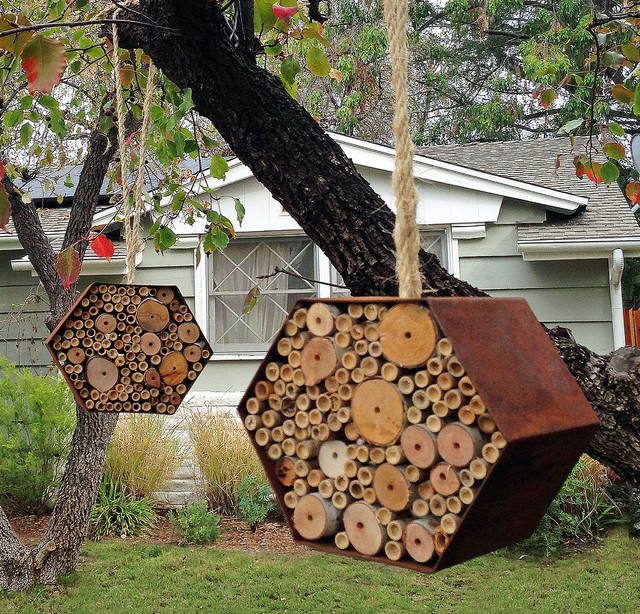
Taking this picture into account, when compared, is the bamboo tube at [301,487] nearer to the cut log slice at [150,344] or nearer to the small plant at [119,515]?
the cut log slice at [150,344]

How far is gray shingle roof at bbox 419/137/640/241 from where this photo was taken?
595 cm

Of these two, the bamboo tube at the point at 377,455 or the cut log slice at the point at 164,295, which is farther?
the cut log slice at the point at 164,295

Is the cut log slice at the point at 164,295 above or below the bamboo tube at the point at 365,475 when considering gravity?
above

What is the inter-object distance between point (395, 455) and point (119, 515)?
5048 millimetres

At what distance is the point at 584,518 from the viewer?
5.27m

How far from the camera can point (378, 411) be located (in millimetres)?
1181

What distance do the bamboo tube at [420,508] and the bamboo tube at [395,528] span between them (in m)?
0.03

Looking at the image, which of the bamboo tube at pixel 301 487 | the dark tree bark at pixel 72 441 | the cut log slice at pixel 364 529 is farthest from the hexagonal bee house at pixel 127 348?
the dark tree bark at pixel 72 441

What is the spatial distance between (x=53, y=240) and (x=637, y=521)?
5.37m

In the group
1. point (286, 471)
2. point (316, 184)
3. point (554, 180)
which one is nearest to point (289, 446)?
point (286, 471)

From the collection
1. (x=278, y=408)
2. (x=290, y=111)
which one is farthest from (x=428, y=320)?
(x=290, y=111)

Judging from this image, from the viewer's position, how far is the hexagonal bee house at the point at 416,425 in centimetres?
108

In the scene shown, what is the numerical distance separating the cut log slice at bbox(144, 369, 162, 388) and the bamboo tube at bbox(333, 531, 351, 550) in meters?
0.91

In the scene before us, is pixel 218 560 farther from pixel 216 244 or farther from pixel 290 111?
pixel 290 111
